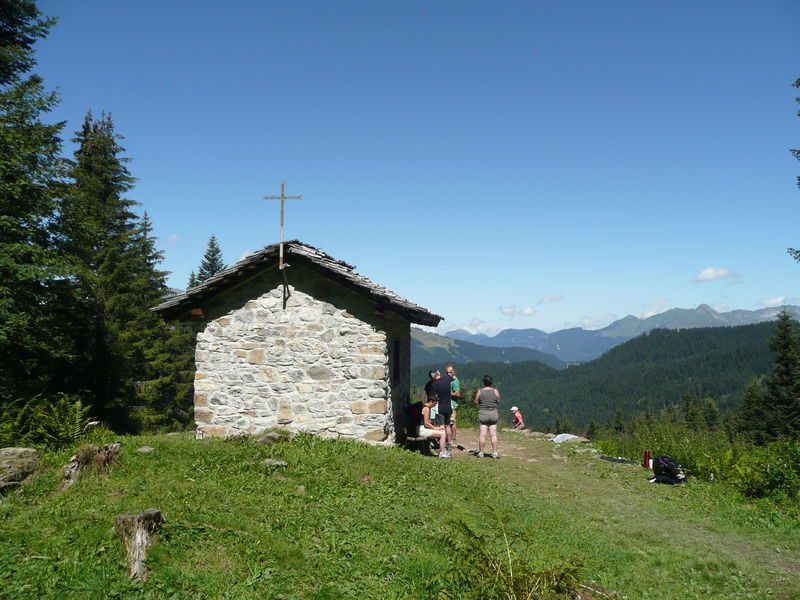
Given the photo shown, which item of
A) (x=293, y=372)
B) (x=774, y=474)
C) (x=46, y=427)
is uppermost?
(x=293, y=372)

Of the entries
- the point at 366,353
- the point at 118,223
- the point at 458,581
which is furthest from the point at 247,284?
the point at 118,223

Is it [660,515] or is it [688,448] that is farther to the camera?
[688,448]

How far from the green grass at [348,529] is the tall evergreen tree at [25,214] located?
558 cm

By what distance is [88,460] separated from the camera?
7672 millimetres

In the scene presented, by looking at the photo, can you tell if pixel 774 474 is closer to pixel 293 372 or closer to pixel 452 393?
pixel 452 393

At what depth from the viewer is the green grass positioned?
503 centimetres

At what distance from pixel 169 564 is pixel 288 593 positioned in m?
1.29

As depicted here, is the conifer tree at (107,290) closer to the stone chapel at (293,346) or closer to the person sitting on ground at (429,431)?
the stone chapel at (293,346)

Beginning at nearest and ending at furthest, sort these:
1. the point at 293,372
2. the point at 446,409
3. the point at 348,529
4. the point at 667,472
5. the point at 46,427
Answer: the point at 348,529
the point at 46,427
the point at 667,472
the point at 293,372
the point at 446,409

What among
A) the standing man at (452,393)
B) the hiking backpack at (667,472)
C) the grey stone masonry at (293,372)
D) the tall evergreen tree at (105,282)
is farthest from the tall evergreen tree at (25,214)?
the hiking backpack at (667,472)

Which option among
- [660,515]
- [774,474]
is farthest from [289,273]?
[774,474]

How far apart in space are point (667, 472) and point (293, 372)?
938 cm

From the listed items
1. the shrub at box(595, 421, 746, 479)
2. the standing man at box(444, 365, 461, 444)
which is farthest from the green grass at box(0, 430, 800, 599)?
the standing man at box(444, 365, 461, 444)

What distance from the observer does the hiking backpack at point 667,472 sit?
39.0 feet
